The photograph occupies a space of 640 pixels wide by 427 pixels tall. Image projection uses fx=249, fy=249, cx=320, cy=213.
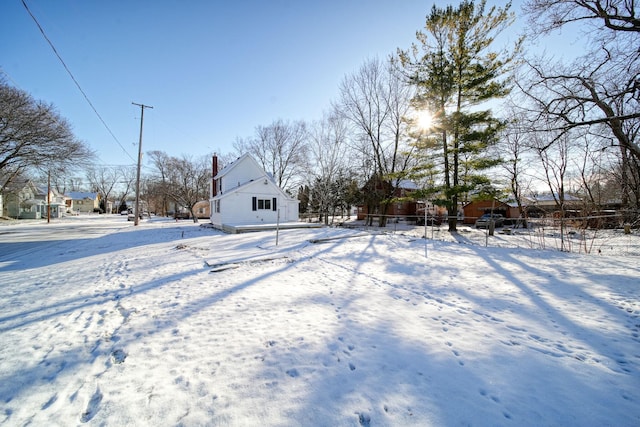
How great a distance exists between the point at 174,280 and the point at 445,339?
6.01 metres

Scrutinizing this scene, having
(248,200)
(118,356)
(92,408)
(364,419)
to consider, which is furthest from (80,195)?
(364,419)

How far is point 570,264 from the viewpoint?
7.30 metres

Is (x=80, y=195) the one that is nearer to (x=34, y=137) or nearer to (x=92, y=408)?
(x=34, y=137)

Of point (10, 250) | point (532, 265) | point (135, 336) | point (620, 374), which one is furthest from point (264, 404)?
point (10, 250)

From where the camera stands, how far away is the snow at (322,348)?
7.25 feet

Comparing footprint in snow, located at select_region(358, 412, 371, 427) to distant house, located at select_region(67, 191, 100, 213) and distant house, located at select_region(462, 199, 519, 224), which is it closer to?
distant house, located at select_region(462, 199, 519, 224)

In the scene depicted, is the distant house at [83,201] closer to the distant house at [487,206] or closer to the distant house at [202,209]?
the distant house at [202,209]

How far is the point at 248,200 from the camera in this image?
819 inches

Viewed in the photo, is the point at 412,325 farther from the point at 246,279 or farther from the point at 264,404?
the point at 246,279

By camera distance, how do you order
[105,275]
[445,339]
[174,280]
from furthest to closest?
[105,275] < [174,280] < [445,339]

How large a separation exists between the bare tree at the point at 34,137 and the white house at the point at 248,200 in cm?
1008

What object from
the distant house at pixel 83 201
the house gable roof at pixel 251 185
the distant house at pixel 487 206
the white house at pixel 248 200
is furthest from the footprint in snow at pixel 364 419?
the distant house at pixel 83 201

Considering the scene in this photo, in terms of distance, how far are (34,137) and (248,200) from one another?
1381 cm

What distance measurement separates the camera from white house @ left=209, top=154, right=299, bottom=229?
66.7 ft
